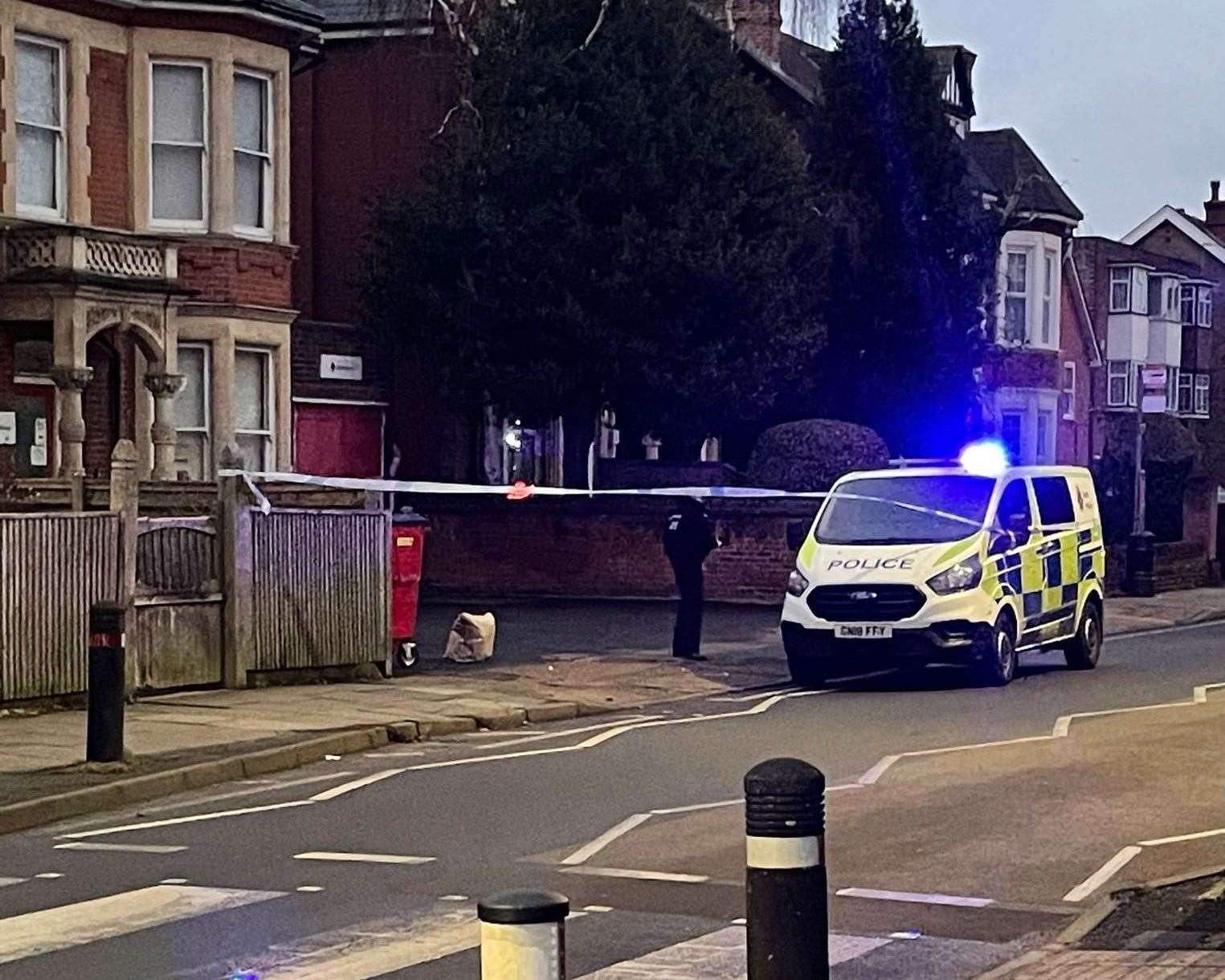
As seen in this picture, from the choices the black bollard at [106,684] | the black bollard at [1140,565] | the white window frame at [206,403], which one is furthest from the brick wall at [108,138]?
the black bollard at [1140,565]

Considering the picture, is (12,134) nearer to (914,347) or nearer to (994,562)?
(994,562)

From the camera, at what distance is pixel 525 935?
4.75 m

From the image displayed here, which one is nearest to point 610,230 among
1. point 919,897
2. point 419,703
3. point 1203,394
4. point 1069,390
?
point 419,703

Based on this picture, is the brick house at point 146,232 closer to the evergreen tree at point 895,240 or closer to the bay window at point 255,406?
the bay window at point 255,406

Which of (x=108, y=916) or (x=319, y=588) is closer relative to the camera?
(x=108, y=916)

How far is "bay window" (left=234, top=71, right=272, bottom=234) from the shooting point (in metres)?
26.7

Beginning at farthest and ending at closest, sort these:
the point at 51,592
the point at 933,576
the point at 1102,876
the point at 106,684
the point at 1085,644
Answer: the point at 1085,644
the point at 933,576
the point at 51,592
the point at 106,684
the point at 1102,876

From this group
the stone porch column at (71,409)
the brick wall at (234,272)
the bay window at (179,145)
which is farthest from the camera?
the brick wall at (234,272)

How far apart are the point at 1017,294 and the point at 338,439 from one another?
1945cm

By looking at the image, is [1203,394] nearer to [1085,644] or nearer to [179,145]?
[179,145]

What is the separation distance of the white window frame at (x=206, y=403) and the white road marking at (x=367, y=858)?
16.9 meters

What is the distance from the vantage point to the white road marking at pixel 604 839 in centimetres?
1015

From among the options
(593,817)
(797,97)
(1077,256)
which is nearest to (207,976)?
(593,817)

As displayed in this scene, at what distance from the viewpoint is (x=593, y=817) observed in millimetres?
11359
